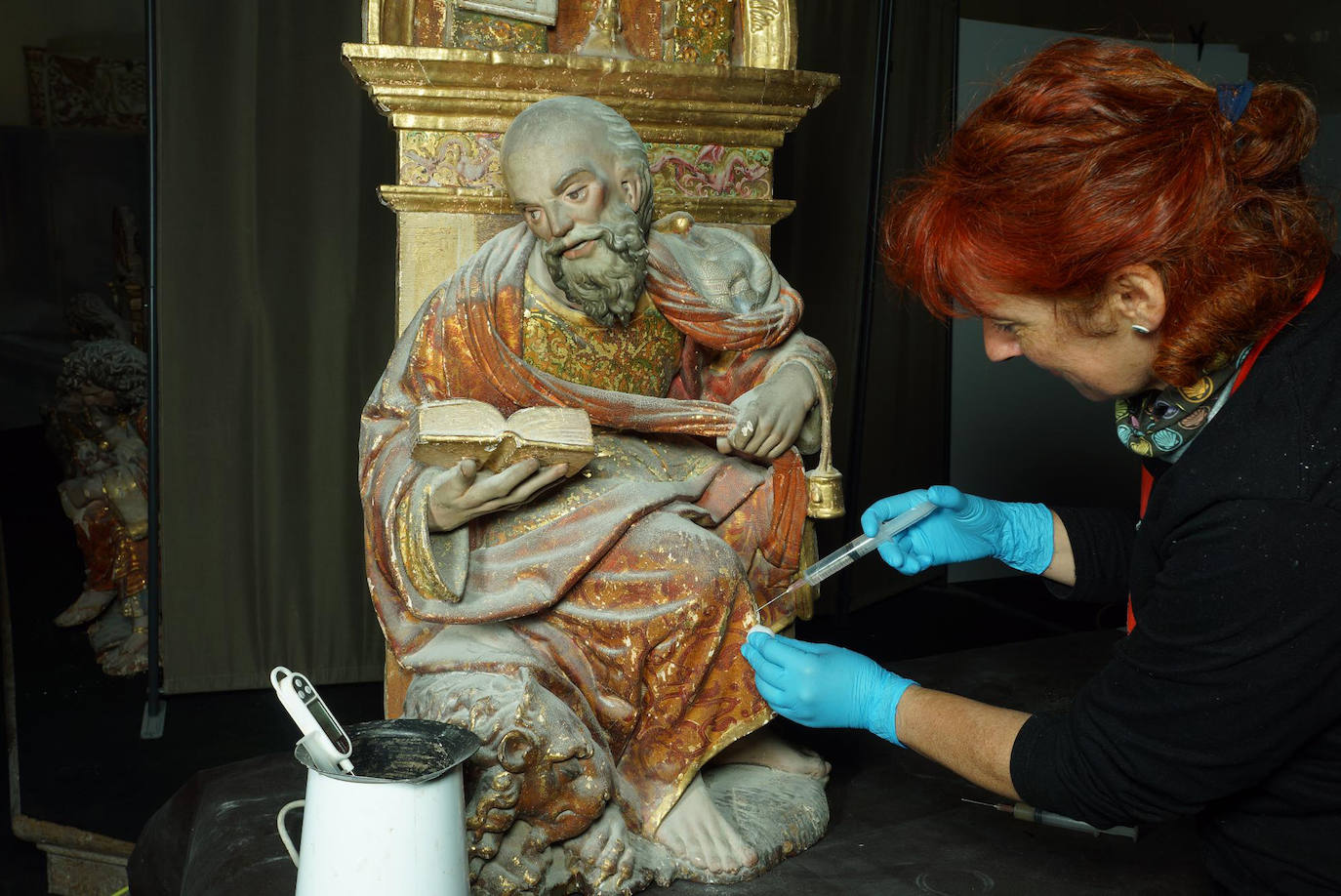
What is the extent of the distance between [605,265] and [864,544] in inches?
24.6

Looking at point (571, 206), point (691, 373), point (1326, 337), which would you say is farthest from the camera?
point (691, 373)

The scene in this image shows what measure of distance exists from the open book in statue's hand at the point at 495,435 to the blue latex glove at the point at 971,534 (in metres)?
0.57

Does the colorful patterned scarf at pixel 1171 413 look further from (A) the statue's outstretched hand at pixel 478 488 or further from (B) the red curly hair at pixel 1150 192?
(A) the statue's outstretched hand at pixel 478 488

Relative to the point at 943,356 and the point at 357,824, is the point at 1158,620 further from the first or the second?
the point at 943,356

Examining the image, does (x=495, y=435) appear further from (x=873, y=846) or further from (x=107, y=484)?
(x=107, y=484)

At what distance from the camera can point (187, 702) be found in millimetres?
4023

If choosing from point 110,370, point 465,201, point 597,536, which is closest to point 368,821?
point 597,536

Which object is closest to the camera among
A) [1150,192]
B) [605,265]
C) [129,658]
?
[1150,192]

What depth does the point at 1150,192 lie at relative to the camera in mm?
1486

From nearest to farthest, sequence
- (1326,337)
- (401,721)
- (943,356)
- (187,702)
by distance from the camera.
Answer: (1326,337) → (401,721) → (187,702) → (943,356)

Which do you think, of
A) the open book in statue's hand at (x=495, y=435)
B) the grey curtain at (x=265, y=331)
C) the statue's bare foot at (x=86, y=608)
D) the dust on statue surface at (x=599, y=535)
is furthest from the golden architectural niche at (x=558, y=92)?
the statue's bare foot at (x=86, y=608)

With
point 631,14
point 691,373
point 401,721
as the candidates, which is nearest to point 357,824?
point 401,721

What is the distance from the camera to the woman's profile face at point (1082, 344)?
1615 mm

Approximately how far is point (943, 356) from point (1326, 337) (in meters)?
3.62
